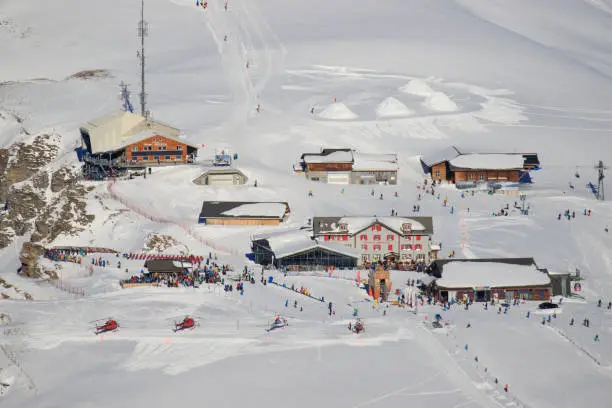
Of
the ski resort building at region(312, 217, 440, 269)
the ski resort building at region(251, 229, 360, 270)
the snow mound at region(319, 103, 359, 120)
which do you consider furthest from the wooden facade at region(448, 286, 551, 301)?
the snow mound at region(319, 103, 359, 120)

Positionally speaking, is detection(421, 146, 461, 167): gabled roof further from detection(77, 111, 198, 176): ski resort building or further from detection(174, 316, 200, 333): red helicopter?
detection(174, 316, 200, 333): red helicopter

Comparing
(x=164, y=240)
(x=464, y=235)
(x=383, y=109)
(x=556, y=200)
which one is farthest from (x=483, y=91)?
(x=164, y=240)

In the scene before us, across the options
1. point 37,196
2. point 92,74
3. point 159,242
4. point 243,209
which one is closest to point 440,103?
point 243,209

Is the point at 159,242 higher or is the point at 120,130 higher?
the point at 120,130

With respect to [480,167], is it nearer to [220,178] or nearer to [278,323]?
[220,178]

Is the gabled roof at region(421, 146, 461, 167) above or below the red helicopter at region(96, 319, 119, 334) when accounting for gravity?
above

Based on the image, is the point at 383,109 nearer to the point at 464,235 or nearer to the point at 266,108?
the point at 266,108

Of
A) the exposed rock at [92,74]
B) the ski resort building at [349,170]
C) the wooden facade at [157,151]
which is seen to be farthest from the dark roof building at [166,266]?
the exposed rock at [92,74]
